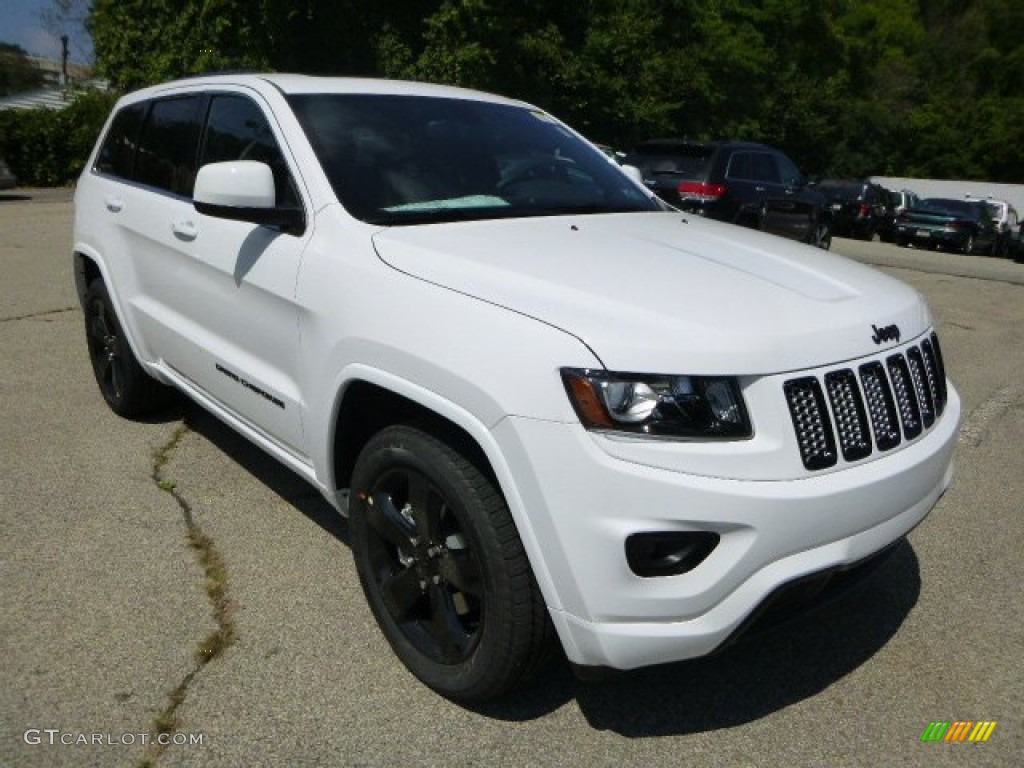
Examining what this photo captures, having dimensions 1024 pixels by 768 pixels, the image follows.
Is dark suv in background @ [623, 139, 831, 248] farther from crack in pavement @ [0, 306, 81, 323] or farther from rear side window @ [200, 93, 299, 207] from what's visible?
rear side window @ [200, 93, 299, 207]

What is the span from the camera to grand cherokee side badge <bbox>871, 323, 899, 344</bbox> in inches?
103

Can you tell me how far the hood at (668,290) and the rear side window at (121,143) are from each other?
247 cm

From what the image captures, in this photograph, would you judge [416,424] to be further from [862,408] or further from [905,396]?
[905,396]

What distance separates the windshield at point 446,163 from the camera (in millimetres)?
3250

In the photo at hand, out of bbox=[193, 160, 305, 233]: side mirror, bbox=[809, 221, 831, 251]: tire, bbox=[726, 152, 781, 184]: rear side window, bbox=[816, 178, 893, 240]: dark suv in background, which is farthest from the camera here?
bbox=[816, 178, 893, 240]: dark suv in background

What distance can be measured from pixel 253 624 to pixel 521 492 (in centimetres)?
132

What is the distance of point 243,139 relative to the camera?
3727 mm

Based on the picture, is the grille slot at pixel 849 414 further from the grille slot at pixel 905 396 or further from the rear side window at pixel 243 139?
the rear side window at pixel 243 139

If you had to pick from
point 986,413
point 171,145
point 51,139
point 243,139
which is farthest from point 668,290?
point 51,139

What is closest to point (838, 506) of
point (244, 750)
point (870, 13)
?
point (244, 750)

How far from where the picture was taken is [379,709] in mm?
2740

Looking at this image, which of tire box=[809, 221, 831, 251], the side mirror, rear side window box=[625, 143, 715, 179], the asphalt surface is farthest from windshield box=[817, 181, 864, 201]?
the side mirror

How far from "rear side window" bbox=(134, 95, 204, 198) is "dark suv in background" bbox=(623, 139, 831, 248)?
8149 millimetres

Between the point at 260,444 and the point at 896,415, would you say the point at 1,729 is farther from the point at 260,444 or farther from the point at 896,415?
the point at 896,415
